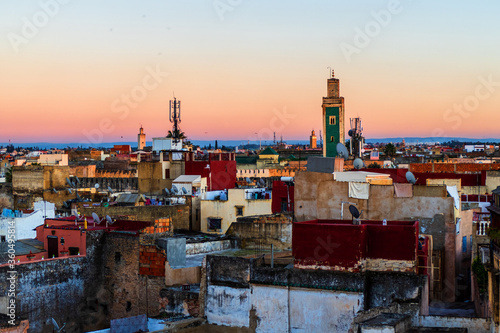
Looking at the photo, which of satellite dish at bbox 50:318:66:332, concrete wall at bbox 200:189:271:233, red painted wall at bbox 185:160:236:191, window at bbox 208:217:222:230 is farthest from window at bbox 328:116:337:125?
satellite dish at bbox 50:318:66:332

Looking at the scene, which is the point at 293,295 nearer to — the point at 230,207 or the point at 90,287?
the point at 90,287

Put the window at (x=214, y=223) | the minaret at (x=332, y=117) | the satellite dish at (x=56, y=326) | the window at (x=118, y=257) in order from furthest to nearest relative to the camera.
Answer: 1. the minaret at (x=332, y=117)
2. the window at (x=214, y=223)
3. the window at (x=118, y=257)
4. the satellite dish at (x=56, y=326)

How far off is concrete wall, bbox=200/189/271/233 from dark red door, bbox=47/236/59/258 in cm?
1058

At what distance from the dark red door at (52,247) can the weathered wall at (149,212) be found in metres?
6.53

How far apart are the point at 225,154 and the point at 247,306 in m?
29.5

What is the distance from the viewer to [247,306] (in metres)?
16.8

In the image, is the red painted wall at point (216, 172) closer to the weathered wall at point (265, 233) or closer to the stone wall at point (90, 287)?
the stone wall at point (90, 287)

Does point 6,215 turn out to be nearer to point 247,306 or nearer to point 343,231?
point 247,306

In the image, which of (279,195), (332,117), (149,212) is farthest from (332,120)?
(279,195)

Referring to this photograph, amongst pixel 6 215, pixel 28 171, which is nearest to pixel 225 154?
pixel 28 171

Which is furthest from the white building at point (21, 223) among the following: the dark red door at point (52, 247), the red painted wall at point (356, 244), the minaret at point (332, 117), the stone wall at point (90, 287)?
the minaret at point (332, 117)

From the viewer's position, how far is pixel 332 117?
68125mm

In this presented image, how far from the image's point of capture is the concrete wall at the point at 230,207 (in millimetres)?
34594

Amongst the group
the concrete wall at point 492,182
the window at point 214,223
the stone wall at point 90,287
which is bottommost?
the stone wall at point 90,287
